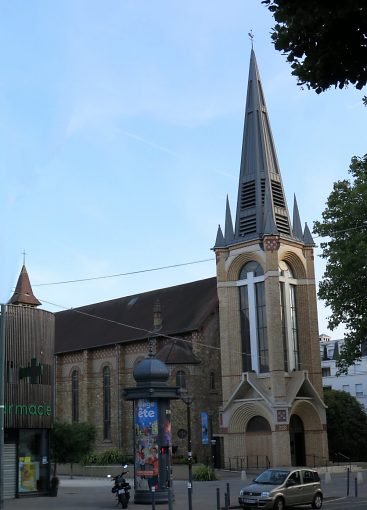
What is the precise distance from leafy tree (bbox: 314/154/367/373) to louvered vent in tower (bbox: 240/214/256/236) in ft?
47.3

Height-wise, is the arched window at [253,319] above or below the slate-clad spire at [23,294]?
below

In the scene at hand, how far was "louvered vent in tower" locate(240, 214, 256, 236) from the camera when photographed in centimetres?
5019

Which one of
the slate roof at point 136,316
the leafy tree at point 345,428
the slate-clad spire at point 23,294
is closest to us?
the slate roof at point 136,316

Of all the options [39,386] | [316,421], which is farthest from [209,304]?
[39,386]

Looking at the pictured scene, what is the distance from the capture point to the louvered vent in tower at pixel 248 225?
5019 cm

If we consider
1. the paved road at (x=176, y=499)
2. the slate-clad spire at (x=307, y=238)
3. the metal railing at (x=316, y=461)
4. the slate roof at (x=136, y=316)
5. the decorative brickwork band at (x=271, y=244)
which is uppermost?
the slate-clad spire at (x=307, y=238)

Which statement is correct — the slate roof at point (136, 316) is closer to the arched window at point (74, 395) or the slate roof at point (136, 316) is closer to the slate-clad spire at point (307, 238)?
the arched window at point (74, 395)

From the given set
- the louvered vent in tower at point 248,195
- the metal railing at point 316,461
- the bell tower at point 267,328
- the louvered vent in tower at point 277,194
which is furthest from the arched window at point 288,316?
the metal railing at point 316,461

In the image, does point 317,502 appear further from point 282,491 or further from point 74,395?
point 74,395

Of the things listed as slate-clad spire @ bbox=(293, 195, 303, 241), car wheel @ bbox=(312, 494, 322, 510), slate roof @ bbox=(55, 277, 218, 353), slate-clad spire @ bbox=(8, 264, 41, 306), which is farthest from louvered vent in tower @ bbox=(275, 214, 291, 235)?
slate-clad spire @ bbox=(8, 264, 41, 306)

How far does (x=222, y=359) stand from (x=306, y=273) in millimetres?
8743

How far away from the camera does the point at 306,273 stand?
5012 cm

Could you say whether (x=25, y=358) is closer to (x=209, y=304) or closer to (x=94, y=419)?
(x=209, y=304)

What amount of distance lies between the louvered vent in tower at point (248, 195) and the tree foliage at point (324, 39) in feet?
138
